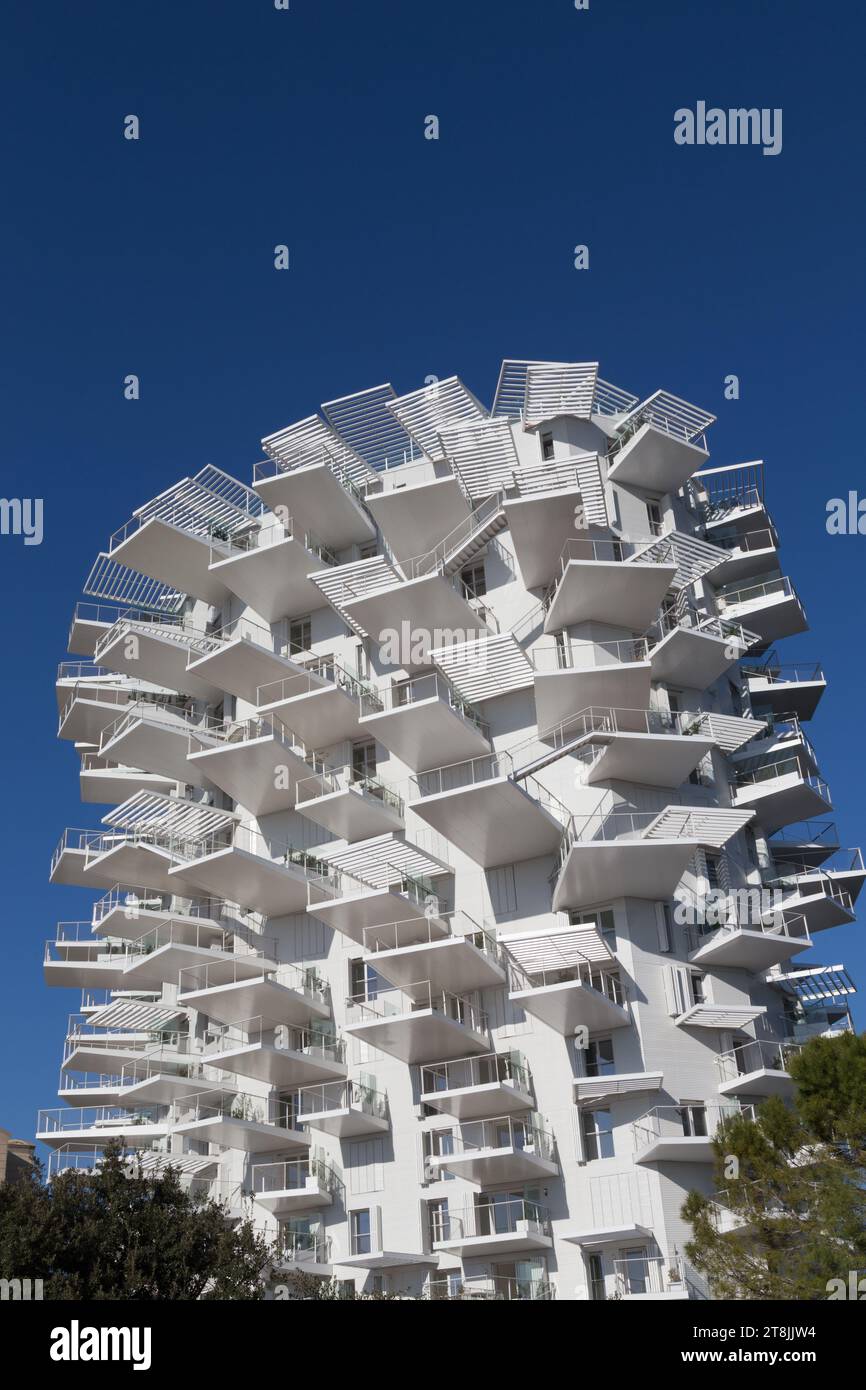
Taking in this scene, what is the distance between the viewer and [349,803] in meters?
36.1

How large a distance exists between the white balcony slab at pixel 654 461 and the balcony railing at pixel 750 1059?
17.5 meters

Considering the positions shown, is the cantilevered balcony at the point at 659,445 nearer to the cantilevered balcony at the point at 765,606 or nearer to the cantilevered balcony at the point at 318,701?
the cantilevered balcony at the point at 765,606

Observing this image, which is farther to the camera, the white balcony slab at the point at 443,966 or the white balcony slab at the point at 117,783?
the white balcony slab at the point at 117,783

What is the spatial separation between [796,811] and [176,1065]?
68.7ft

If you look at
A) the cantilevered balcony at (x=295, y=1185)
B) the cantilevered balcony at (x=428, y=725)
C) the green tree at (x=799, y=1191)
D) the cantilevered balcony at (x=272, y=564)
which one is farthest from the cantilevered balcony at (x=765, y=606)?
the cantilevered balcony at (x=295, y=1185)

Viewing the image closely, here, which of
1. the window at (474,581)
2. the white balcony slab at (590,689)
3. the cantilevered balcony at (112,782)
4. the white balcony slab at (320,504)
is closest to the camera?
the white balcony slab at (590,689)

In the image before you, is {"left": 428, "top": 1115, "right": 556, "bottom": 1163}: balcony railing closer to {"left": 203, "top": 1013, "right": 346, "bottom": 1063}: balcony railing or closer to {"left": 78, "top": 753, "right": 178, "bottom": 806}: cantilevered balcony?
{"left": 203, "top": 1013, "right": 346, "bottom": 1063}: balcony railing

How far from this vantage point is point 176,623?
47219 mm

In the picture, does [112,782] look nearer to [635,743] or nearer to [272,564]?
[272,564]

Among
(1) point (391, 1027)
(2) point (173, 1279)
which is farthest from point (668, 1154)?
(2) point (173, 1279)

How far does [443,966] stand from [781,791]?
38.5ft

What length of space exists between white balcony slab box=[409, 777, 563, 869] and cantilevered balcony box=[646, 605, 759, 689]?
223 inches

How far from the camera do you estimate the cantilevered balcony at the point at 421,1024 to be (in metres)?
32.2
